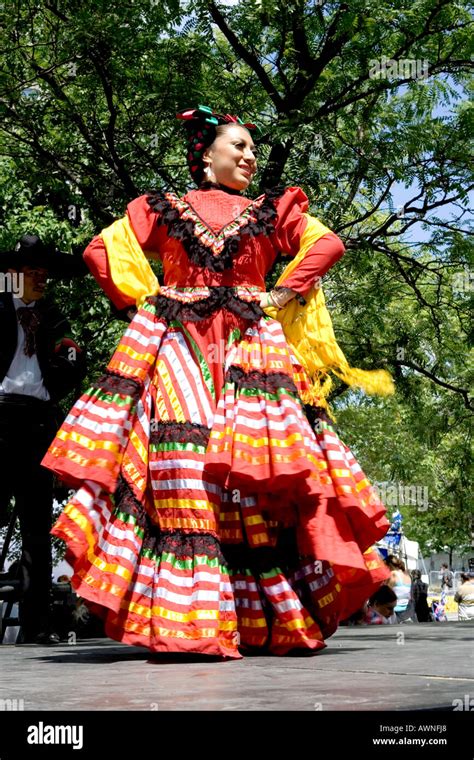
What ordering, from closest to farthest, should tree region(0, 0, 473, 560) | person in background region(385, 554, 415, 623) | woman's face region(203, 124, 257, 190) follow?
woman's face region(203, 124, 257, 190), tree region(0, 0, 473, 560), person in background region(385, 554, 415, 623)

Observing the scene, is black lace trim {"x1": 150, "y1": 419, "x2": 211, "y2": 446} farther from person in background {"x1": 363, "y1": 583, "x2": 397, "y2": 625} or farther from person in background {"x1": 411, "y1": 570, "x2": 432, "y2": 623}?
person in background {"x1": 411, "y1": 570, "x2": 432, "y2": 623}

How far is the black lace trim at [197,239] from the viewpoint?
175 inches

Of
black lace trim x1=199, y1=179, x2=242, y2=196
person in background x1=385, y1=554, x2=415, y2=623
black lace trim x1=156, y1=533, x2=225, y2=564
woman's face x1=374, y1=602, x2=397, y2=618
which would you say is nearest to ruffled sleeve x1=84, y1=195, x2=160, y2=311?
black lace trim x1=199, y1=179, x2=242, y2=196

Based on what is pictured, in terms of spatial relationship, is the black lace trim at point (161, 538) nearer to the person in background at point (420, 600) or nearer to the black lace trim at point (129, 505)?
the black lace trim at point (129, 505)

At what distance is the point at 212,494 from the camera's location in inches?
165

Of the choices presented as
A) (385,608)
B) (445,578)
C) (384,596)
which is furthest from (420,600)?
(445,578)

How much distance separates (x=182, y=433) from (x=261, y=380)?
395mm

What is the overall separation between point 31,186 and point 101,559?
15.4ft

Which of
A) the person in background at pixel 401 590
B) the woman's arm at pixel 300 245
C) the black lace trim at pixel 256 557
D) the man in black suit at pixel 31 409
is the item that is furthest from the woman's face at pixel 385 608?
the woman's arm at pixel 300 245

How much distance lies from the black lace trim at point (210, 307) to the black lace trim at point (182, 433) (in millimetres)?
478

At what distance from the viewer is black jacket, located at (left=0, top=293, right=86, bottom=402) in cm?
536

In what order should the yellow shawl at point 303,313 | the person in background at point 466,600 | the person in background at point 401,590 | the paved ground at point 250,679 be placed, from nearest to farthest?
the paved ground at point 250,679, the yellow shawl at point 303,313, the person in background at point 401,590, the person in background at point 466,600

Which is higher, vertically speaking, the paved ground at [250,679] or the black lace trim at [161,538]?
the black lace trim at [161,538]
